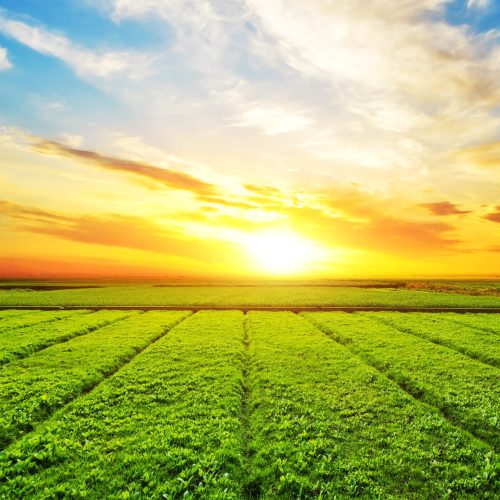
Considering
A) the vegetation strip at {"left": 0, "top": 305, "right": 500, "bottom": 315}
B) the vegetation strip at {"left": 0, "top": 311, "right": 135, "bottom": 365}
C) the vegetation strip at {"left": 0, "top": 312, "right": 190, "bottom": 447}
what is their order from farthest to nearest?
the vegetation strip at {"left": 0, "top": 305, "right": 500, "bottom": 315} < the vegetation strip at {"left": 0, "top": 311, "right": 135, "bottom": 365} < the vegetation strip at {"left": 0, "top": 312, "right": 190, "bottom": 447}

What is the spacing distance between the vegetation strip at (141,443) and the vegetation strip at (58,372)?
106cm

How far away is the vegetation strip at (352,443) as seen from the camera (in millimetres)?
10438

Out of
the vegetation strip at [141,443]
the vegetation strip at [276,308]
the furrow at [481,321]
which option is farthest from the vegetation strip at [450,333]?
the vegetation strip at [141,443]

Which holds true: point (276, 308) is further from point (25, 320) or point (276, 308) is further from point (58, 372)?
point (58, 372)

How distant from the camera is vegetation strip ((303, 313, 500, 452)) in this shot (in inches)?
588

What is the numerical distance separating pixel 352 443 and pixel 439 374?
35.3 ft

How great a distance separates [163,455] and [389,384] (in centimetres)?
1267

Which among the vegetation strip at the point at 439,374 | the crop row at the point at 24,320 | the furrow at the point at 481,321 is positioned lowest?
the crop row at the point at 24,320

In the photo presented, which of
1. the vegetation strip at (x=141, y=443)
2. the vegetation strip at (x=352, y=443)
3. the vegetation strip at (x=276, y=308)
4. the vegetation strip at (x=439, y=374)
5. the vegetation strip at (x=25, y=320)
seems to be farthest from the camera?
the vegetation strip at (x=276, y=308)

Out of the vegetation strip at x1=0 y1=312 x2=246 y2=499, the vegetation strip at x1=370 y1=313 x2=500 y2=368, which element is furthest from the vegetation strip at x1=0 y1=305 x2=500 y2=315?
the vegetation strip at x1=0 y1=312 x2=246 y2=499

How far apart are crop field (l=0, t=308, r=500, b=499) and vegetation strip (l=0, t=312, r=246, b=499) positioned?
6cm

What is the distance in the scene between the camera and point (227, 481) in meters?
10.4

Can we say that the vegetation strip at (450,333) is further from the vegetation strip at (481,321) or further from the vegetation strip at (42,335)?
the vegetation strip at (42,335)

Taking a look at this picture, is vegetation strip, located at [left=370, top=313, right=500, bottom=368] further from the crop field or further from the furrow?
the furrow
